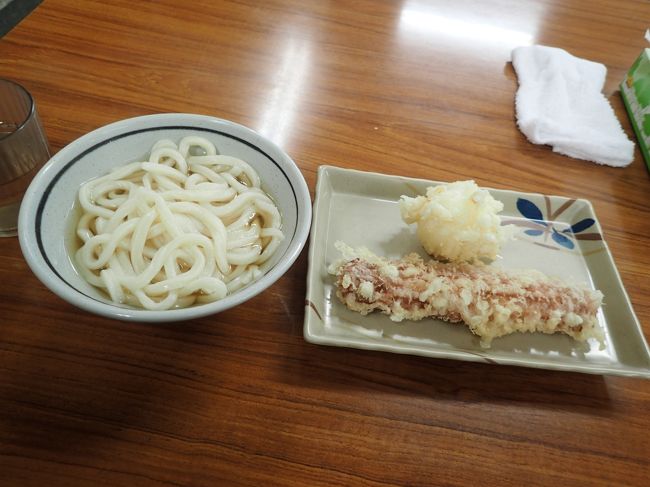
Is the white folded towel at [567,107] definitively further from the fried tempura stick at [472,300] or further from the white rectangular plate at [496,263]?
the fried tempura stick at [472,300]

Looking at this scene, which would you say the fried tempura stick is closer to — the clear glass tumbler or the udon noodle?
the udon noodle

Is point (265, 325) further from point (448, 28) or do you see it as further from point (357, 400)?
point (448, 28)

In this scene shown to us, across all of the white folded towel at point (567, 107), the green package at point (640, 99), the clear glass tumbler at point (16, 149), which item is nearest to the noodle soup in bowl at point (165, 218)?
the clear glass tumbler at point (16, 149)

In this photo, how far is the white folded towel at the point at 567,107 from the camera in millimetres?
1675

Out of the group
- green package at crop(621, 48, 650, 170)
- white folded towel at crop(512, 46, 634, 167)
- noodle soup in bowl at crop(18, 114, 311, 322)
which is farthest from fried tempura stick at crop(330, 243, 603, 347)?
green package at crop(621, 48, 650, 170)

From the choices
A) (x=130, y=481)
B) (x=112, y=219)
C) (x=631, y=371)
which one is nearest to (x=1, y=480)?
(x=130, y=481)

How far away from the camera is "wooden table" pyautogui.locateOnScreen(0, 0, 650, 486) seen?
92 cm

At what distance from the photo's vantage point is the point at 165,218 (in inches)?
41.0

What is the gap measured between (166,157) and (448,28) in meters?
1.54

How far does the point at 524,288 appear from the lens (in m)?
1.19

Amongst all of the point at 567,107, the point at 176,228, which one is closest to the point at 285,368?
the point at 176,228

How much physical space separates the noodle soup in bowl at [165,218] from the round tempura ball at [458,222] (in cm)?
39

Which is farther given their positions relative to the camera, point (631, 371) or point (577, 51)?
point (577, 51)

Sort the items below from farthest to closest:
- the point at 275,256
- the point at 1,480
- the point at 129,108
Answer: the point at 129,108 → the point at 275,256 → the point at 1,480
